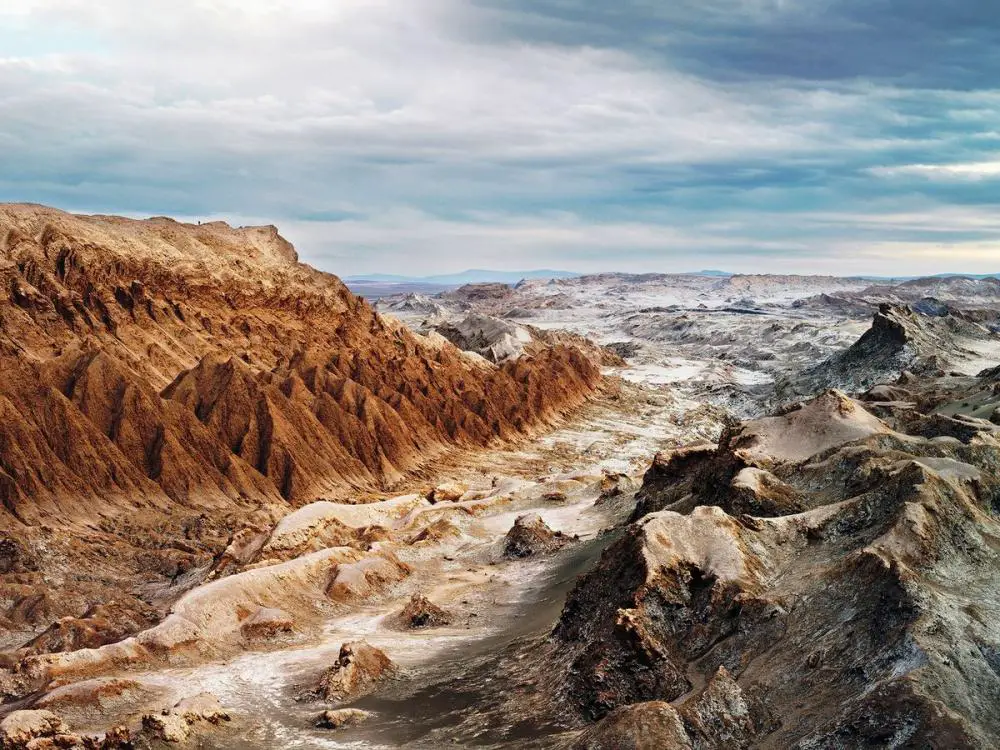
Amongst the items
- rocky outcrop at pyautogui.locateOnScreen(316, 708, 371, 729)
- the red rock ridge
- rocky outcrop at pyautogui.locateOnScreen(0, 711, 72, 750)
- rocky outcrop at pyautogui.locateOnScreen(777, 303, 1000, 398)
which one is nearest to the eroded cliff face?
the red rock ridge

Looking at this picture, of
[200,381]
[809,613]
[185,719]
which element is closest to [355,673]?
[185,719]

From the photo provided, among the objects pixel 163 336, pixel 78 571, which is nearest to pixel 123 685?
pixel 78 571

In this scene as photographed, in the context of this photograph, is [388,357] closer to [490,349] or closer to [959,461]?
[490,349]

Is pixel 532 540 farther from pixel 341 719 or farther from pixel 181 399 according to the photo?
pixel 181 399

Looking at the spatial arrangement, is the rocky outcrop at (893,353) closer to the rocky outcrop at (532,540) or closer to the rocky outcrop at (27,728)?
the rocky outcrop at (532,540)

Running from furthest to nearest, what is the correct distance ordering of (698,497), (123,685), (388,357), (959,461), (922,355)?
(922,355) → (388,357) → (698,497) → (959,461) → (123,685)
